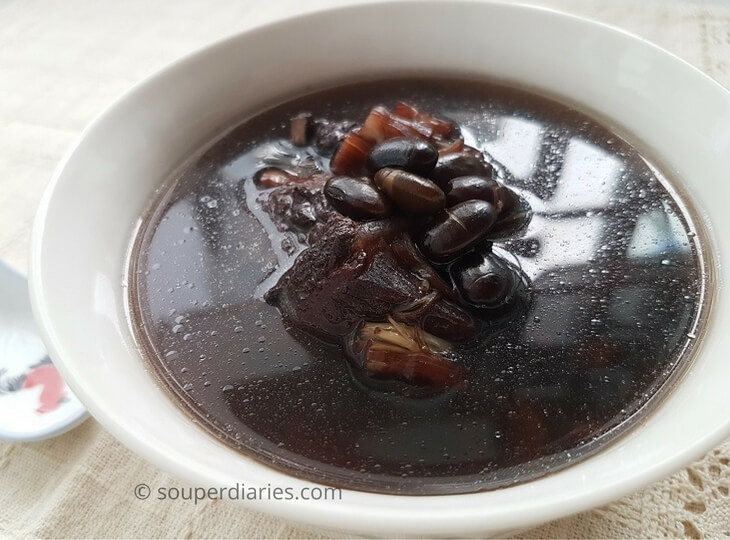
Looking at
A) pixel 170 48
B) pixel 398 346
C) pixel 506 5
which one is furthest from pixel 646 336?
pixel 170 48

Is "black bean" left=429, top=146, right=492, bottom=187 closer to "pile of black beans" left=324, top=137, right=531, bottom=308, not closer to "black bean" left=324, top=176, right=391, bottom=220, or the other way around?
"pile of black beans" left=324, top=137, right=531, bottom=308

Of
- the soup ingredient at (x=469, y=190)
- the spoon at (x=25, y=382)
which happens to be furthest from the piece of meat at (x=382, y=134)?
the spoon at (x=25, y=382)

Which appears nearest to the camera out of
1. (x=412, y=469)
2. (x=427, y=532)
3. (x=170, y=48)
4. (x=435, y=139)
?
(x=427, y=532)

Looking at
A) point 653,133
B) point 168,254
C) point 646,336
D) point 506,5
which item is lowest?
point 168,254

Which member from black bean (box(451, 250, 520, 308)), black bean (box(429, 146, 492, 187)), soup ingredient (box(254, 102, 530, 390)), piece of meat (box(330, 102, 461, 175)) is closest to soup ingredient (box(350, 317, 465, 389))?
soup ingredient (box(254, 102, 530, 390))

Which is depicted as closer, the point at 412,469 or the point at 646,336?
the point at 412,469

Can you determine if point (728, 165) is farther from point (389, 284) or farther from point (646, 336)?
point (389, 284)

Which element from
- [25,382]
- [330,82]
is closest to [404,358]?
[25,382]

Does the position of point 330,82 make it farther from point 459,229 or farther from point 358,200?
point 459,229
